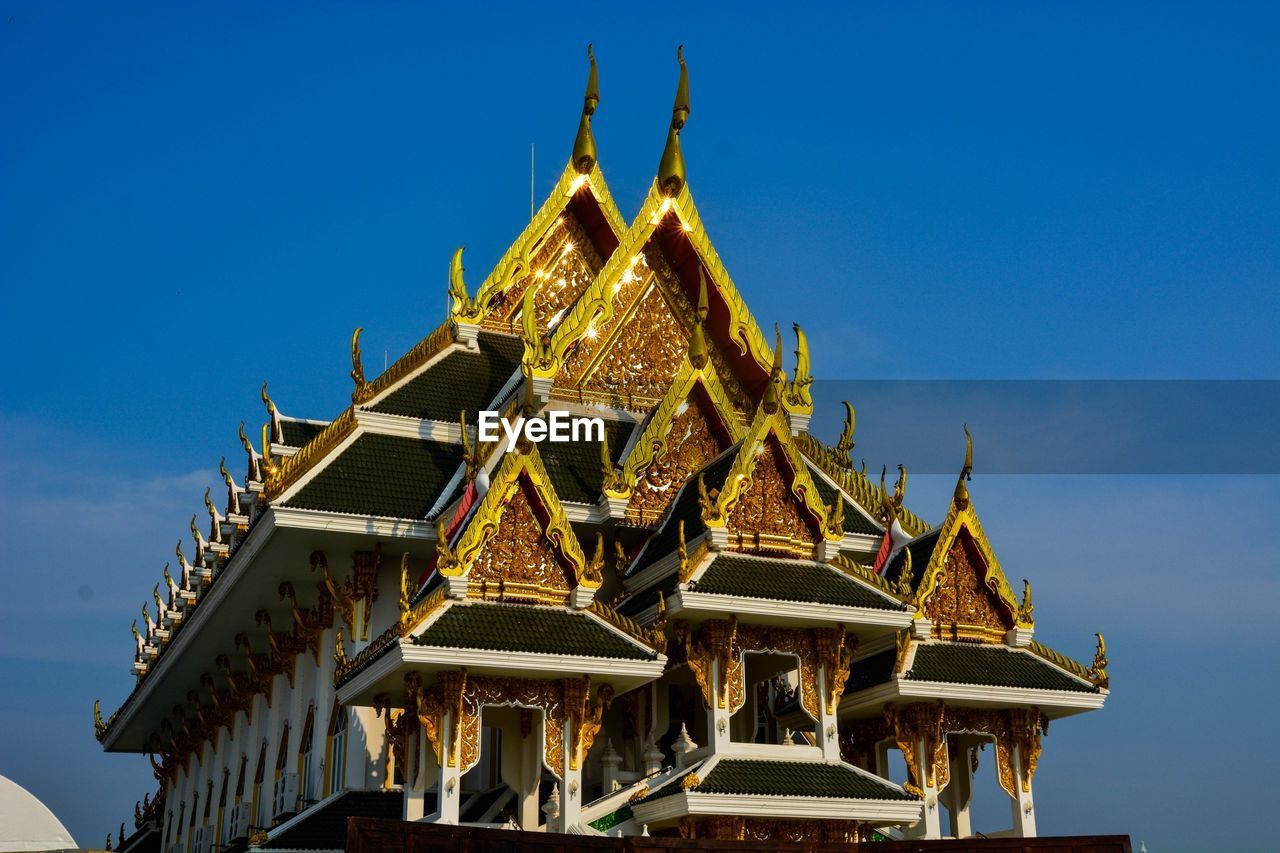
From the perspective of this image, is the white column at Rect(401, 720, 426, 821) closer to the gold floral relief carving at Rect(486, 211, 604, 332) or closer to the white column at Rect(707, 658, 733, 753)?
the white column at Rect(707, 658, 733, 753)

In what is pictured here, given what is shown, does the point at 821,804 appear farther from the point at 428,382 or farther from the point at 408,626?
the point at 428,382

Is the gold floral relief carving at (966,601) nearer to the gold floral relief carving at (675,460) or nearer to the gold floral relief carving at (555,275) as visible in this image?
the gold floral relief carving at (675,460)

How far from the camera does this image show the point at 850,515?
63.0 feet

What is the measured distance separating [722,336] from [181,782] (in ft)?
47.9

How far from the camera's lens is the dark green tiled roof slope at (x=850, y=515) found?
18.6 meters

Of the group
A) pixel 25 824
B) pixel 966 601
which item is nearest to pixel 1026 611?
pixel 966 601

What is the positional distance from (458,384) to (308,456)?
2.81m

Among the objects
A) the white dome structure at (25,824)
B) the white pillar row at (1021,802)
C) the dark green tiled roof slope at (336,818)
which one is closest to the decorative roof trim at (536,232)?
the dark green tiled roof slope at (336,818)

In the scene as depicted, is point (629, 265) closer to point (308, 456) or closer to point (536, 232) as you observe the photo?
point (536, 232)

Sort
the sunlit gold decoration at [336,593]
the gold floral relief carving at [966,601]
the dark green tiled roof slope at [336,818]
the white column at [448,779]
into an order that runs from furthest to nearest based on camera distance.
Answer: the gold floral relief carving at [966,601] → the sunlit gold decoration at [336,593] → the dark green tiled roof slope at [336,818] → the white column at [448,779]

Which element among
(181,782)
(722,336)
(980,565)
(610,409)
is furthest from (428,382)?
(181,782)

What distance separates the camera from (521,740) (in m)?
15.1

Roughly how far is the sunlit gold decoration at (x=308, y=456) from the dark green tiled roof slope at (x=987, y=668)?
6.95 metres

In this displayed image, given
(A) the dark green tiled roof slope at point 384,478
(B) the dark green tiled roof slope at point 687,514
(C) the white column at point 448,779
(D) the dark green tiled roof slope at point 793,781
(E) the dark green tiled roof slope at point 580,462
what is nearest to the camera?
(C) the white column at point 448,779
